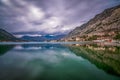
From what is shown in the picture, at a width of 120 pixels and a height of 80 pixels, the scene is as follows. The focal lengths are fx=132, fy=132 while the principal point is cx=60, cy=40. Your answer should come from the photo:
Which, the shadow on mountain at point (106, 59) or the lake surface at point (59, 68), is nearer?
the lake surface at point (59, 68)

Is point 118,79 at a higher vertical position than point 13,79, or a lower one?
lower

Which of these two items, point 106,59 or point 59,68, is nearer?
point 59,68

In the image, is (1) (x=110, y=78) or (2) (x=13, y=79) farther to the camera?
(1) (x=110, y=78)

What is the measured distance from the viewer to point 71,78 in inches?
980

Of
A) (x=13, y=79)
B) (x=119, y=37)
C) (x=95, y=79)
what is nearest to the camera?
(x=13, y=79)

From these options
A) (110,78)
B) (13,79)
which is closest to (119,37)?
(110,78)

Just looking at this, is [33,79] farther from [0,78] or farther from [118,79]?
[118,79]

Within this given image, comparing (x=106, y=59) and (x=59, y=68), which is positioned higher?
(x=59, y=68)

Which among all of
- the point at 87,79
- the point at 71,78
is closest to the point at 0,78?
the point at 71,78

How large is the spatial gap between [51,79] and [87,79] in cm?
663

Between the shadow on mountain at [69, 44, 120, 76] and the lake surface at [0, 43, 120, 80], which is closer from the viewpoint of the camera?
the lake surface at [0, 43, 120, 80]

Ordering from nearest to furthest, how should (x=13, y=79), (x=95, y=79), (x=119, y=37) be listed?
(x=13, y=79)
(x=95, y=79)
(x=119, y=37)

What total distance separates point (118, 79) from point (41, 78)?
14.3 metres

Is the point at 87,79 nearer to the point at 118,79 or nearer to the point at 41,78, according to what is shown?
the point at 118,79
